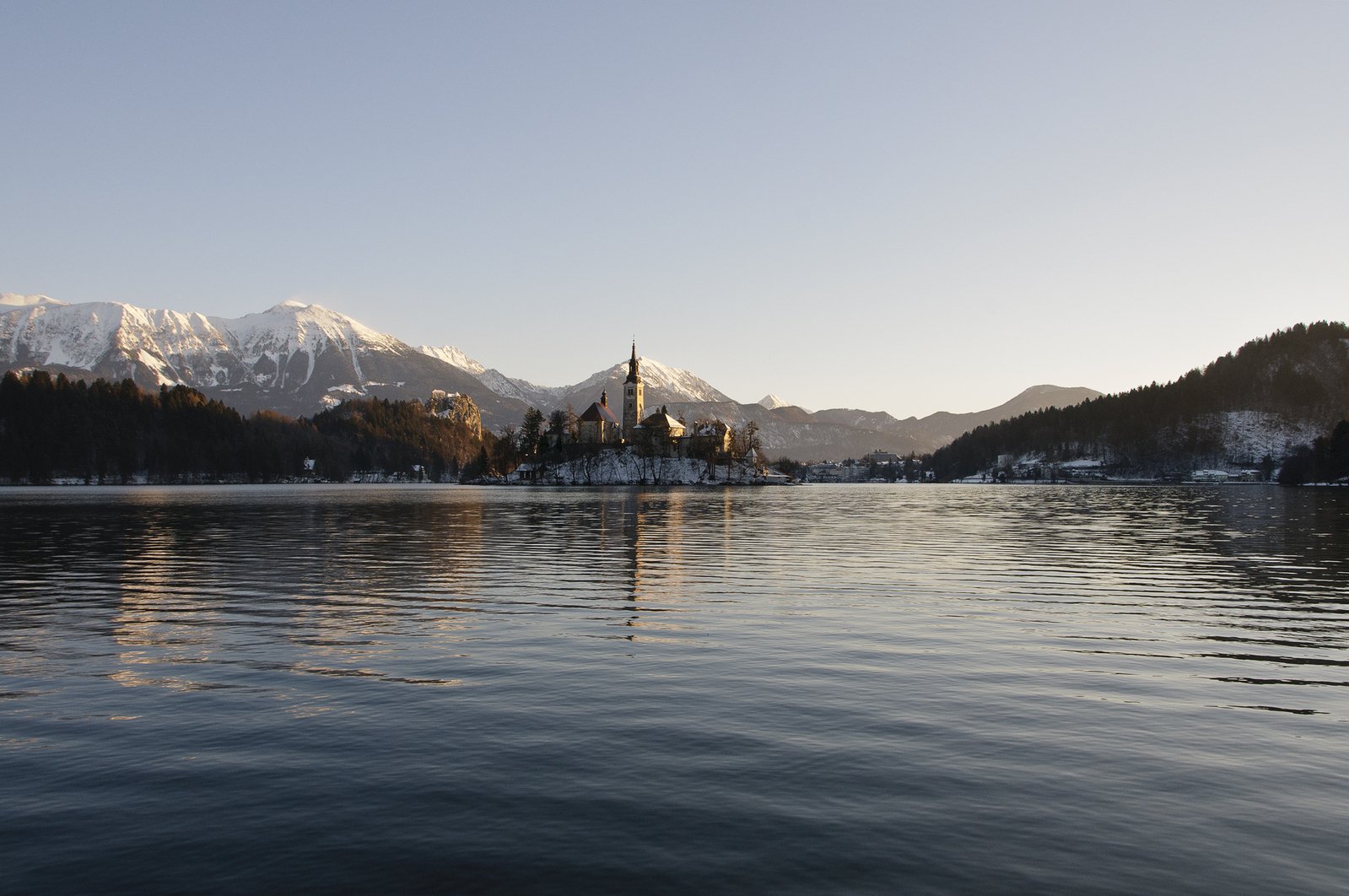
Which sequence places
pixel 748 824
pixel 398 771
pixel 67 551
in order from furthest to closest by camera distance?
pixel 67 551, pixel 398 771, pixel 748 824

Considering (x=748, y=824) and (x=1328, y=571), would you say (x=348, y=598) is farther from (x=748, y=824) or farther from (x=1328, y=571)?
(x=1328, y=571)

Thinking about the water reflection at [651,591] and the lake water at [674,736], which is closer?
the lake water at [674,736]

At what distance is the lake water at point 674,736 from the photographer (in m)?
10.4

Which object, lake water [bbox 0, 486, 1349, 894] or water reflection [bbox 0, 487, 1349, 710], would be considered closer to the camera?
lake water [bbox 0, 486, 1349, 894]

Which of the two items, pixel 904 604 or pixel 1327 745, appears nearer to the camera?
pixel 1327 745

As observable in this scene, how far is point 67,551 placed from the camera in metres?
52.5

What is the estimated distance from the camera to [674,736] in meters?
15.5

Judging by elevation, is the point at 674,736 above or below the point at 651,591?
above

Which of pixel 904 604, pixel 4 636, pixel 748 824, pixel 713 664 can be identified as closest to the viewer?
pixel 748 824

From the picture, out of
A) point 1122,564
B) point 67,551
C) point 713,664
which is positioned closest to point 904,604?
point 713,664

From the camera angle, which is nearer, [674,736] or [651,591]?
[674,736]

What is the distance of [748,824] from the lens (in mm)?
11375

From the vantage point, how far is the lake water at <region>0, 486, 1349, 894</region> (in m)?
10.4

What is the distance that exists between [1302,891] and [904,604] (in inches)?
888
